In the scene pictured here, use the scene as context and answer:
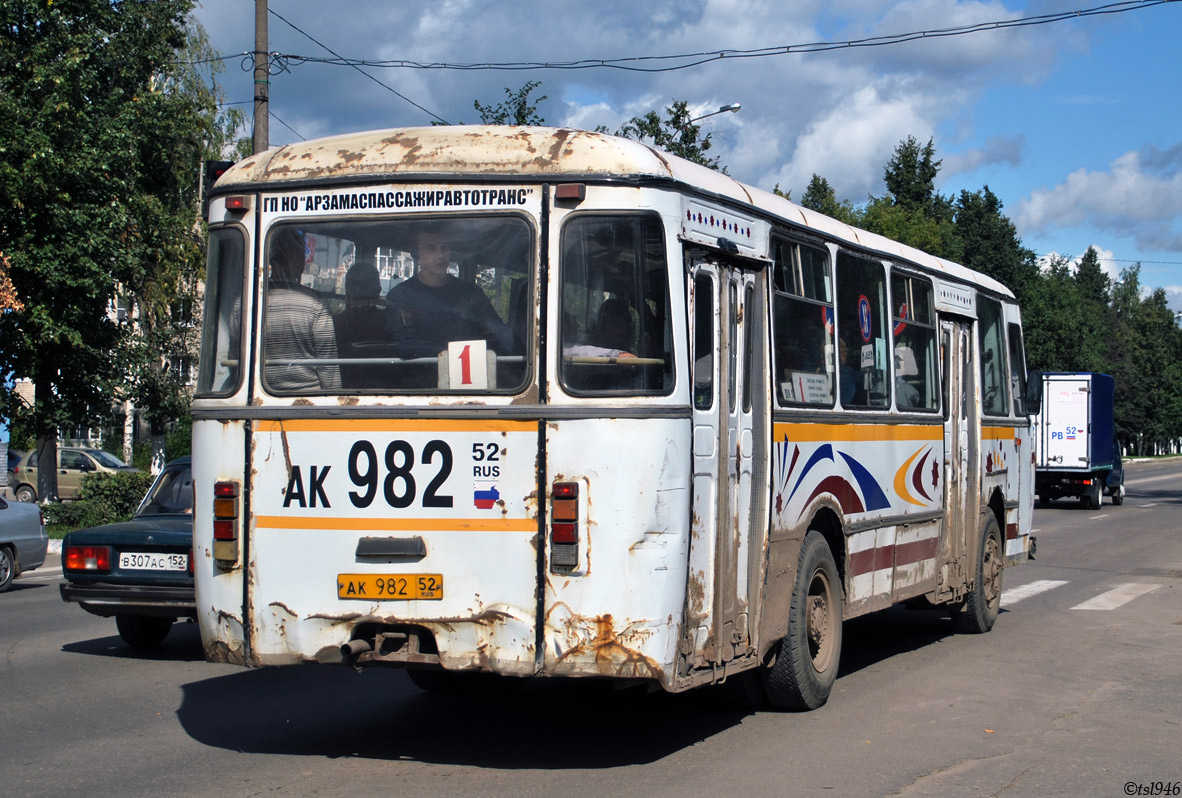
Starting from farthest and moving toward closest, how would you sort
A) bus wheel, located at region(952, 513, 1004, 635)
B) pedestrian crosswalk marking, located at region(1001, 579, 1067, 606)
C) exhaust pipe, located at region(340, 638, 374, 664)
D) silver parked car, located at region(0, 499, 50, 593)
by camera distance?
silver parked car, located at region(0, 499, 50, 593), pedestrian crosswalk marking, located at region(1001, 579, 1067, 606), bus wheel, located at region(952, 513, 1004, 635), exhaust pipe, located at region(340, 638, 374, 664)

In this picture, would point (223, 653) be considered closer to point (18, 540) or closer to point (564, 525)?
point (564, 525)

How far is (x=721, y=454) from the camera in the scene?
22.4 feet

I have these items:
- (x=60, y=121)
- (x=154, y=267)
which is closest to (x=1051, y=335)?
(x=154, y=267)

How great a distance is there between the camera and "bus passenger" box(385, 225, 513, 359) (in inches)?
253

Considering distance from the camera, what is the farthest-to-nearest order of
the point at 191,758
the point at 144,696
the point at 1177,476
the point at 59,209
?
1. the point at 1177,476
2. the point at 59,209
3. the point at 144,696
4. the point at 191,758

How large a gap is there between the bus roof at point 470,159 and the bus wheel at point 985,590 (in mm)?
6130

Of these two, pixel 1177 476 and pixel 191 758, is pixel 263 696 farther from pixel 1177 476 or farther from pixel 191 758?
pixel 1177 476

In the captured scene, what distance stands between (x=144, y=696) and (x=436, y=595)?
11.5ft

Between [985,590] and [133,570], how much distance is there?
7.43 metres

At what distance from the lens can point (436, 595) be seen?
20.4 ft

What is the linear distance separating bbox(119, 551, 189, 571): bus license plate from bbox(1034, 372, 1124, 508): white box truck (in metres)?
25.7

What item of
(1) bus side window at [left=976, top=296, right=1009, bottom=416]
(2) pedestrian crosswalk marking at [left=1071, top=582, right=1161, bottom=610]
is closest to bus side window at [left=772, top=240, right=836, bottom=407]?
(1) bus side window at [left=976, top=296, right=1009, bottom=416]

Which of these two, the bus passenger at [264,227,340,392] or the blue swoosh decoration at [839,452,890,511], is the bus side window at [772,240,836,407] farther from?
the bus passenger at [264,227,340,392]

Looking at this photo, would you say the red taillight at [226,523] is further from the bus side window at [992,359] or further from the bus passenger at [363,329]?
the bus side window at [992,359]
